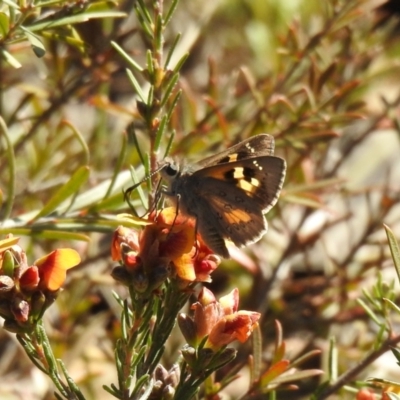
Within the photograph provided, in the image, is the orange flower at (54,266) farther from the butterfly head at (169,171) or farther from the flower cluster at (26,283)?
the butterfly head at (169,171)

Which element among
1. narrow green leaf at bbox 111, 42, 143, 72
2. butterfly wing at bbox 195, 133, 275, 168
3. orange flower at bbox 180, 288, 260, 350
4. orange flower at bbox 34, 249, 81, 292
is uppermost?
narrow green leaf at bbox 111, 42, 143, 72

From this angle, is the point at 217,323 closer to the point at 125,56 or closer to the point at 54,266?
the point at 54,266

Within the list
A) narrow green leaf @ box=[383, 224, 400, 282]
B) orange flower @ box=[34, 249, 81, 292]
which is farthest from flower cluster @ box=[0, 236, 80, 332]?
narrow green leaf @ box=[383, 224, 400, 282]

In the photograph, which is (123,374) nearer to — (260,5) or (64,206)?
(64,206)

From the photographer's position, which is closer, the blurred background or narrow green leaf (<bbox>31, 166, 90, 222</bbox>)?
narrow green leaf (<bbox>31, 166, 90, 222</bbox>)

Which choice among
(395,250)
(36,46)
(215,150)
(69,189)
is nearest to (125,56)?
(36,46)

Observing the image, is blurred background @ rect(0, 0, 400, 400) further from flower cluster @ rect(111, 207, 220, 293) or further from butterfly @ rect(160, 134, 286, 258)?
flower cluster @ rect(111, 207, 220, 293)

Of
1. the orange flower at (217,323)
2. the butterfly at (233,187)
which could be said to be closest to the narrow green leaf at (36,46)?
the butterfly at (233,187)
